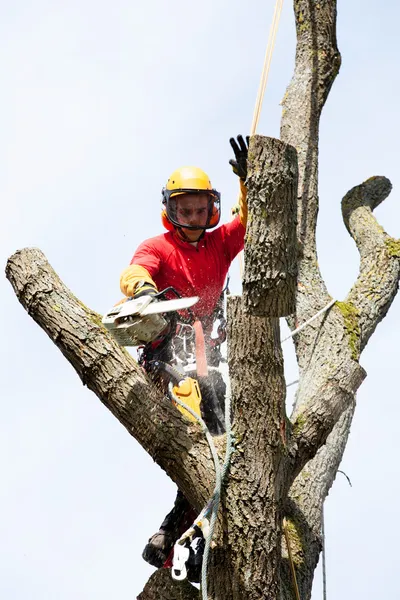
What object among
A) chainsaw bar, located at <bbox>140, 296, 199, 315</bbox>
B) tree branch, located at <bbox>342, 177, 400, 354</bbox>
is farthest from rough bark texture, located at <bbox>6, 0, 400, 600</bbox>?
chainsaw bar, located at <bbox>140, 296, 199, 315</bbox>

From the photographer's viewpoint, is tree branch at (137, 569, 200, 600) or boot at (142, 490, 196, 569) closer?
tree branch at (137, 569, 200, 600)

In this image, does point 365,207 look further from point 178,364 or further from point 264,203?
point 264,203

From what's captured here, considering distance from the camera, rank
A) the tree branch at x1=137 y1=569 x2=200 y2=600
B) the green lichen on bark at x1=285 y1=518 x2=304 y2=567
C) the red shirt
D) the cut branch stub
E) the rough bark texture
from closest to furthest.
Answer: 1. the cut branch stub
2. the rough bark texture
3. the tree branch at x1=137 y1=569 x2=200 y2=600
4. the green lichen on bark at x1=285 y1=518 x2=304 y2=567
5. the red shirt

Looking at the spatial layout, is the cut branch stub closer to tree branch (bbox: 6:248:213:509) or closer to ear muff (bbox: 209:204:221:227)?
tree branch (bbox: 6:248:213:509)

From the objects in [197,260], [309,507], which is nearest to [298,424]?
[309,507]

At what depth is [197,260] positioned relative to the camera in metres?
5.55

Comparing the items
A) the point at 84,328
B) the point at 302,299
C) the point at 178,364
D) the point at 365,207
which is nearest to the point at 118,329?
the point at 84,328

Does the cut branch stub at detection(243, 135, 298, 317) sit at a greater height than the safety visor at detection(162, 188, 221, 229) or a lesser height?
lesser

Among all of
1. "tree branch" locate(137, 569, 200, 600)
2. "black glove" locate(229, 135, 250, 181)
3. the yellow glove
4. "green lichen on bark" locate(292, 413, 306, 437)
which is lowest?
"tree branch" locate(137, 569, 200, 600)

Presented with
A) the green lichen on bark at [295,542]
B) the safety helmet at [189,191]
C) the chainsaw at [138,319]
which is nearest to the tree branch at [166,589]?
the green lichen on bark at [295,542]

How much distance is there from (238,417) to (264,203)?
1.09 m

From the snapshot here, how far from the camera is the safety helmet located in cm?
547

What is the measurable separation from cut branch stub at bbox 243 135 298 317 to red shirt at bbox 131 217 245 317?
5.81ft

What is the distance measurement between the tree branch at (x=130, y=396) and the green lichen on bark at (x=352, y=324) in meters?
1.29
